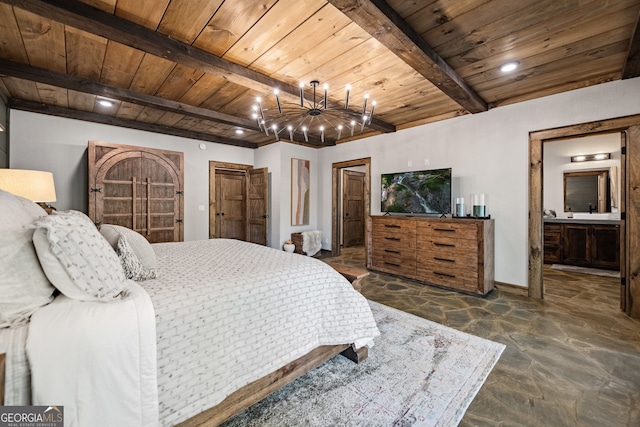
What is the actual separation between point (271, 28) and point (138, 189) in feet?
10.8

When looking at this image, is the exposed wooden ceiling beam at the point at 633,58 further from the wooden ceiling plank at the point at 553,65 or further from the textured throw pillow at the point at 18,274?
the textured throw pillow at the point at 18,274

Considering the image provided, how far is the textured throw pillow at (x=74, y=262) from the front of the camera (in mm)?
1017

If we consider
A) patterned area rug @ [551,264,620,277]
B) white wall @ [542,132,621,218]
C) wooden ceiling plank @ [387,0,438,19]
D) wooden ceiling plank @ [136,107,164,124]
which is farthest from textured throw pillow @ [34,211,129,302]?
white wall @ [542,132,621,218]

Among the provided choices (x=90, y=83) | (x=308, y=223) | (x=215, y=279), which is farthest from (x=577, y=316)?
(x=90, y=83)

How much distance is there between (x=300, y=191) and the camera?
577cm

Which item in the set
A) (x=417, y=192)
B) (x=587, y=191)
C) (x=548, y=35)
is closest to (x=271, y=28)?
(x=548, y=35)

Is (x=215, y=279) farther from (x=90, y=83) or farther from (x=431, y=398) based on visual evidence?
(x=90, y=83)

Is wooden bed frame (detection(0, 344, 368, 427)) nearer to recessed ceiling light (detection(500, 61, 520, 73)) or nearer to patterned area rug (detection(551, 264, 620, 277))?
recessed ceiling light (detection(500, 61, 520, 73))

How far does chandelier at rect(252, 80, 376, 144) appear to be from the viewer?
2.76 m

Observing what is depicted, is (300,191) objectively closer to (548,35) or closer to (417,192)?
(417,192)

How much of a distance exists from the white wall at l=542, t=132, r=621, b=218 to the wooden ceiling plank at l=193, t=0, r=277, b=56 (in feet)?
18.8

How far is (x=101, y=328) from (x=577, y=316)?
3988 mm

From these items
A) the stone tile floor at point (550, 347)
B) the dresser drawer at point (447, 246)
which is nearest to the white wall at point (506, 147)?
the dresser drawer at point (447, 246)

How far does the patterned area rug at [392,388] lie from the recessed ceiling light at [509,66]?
2608mm
